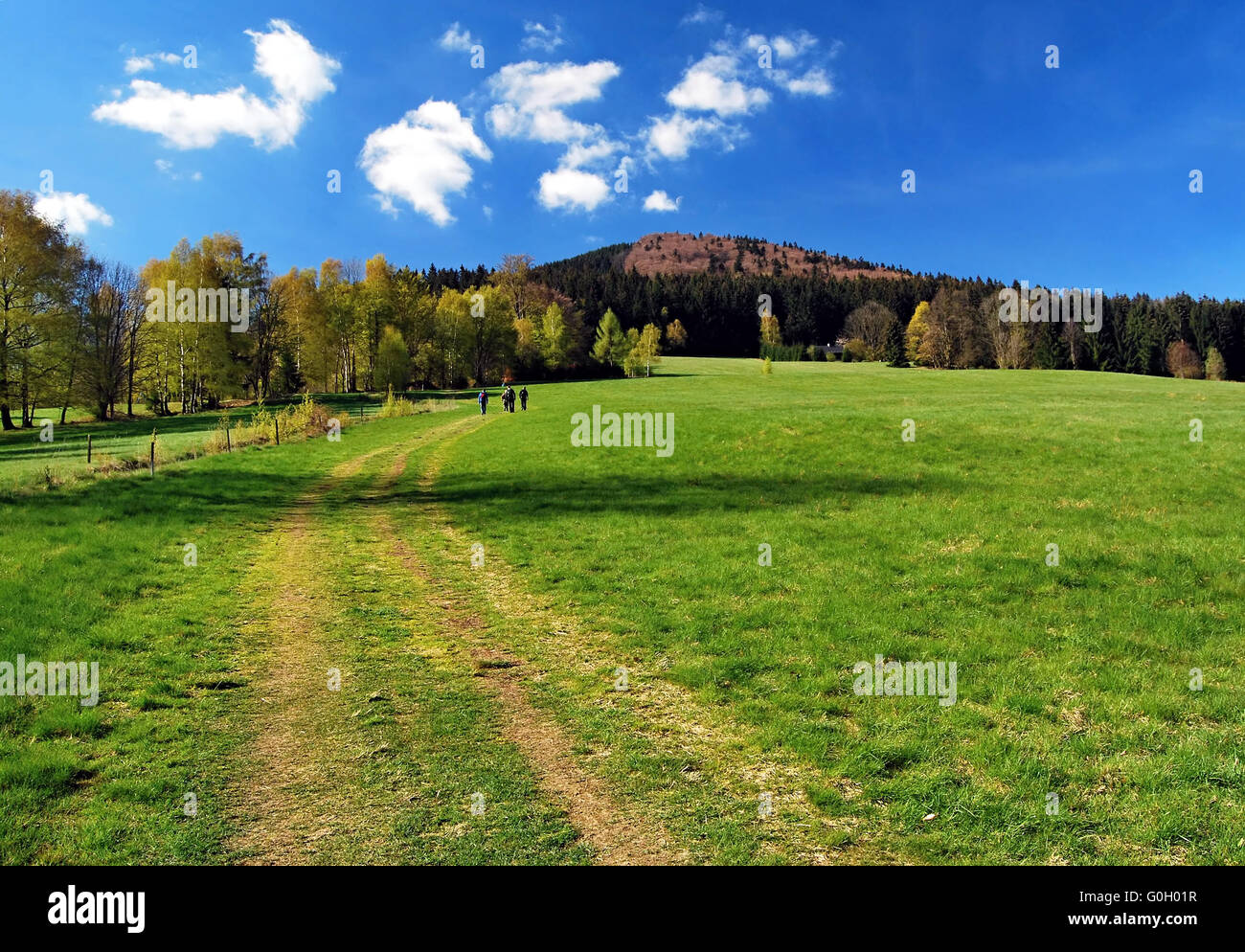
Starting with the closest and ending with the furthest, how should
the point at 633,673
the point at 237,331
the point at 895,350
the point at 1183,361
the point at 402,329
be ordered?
the point at 633,673
the point at 237,331
the point at 402,329
the point at 895,350
the point at 1183,361

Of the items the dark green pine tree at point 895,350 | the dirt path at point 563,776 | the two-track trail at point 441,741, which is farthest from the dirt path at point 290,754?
the dark green pine tree at point 895,350

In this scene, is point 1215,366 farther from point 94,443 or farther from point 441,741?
point 94,443

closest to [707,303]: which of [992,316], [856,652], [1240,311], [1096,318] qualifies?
[992,316]

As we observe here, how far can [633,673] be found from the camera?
9.38 meters

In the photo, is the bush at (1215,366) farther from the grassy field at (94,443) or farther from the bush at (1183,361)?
the grassy field at (94,443)

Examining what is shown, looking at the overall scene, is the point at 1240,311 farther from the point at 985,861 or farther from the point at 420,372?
the point at 985,861

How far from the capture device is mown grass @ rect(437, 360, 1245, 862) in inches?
247

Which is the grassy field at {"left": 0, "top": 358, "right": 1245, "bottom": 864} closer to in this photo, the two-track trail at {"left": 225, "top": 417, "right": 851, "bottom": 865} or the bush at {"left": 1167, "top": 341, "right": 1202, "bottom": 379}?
the two-track trail at {"left": 225, "top": 417, "right": 851, "bottom": 865}

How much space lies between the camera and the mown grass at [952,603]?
247 inches

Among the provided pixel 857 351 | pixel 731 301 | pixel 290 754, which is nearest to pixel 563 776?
pixel 290 754

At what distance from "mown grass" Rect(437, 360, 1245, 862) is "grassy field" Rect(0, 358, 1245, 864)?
0.19ft

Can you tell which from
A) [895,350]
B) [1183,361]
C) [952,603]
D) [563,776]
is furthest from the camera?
[1183,361]

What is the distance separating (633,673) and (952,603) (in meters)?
6.05

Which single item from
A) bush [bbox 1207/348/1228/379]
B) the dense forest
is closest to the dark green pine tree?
the dense forest
